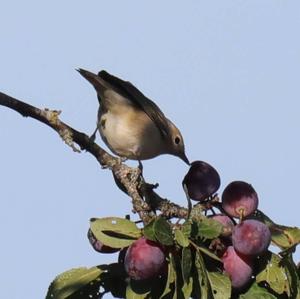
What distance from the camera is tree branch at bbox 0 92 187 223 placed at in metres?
4.34

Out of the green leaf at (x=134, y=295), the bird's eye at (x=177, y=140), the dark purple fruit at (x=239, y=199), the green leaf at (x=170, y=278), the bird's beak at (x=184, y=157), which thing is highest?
the bird's eye at (x=177, y=140)

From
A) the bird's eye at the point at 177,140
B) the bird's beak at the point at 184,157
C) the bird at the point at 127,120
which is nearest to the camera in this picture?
the bird at the point at 127,120

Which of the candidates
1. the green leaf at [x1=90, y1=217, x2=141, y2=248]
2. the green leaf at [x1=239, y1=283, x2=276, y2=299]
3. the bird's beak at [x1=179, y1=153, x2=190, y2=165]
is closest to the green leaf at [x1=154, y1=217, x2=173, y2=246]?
the green leaf at [x1=90, y1=217, x2=141, y2=248]

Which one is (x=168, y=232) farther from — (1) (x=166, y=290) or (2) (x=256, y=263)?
(2) (x=256, y=263)

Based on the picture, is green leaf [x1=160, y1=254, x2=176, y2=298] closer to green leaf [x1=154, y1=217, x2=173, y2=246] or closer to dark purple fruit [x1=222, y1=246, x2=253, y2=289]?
green leaf [x1=154, y1=217, x2=173, y2=246]

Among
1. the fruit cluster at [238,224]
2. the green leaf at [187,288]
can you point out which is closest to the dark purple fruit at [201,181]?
the fruit cluster at [238,224]

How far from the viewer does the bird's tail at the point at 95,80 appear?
7.89 m

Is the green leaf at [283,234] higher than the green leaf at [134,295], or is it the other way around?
the green leaf at [283,234]

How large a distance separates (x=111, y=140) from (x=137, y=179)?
389cm

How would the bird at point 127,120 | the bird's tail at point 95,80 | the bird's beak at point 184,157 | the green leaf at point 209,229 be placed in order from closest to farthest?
1. the green leaf at point 209,229
2. the bird's tail at point 95,80
3. the bird at point 127,120
4. the bird's beak at point 184,157

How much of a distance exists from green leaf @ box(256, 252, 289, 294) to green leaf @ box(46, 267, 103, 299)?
0.92 meters

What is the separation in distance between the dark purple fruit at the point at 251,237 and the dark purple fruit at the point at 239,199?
3.4 inches

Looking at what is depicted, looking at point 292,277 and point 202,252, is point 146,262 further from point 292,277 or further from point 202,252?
point 292,277

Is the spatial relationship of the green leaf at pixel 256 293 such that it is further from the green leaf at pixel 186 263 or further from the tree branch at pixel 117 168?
the tree branch at pixel 117 168
